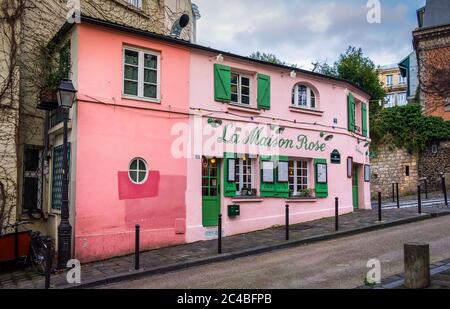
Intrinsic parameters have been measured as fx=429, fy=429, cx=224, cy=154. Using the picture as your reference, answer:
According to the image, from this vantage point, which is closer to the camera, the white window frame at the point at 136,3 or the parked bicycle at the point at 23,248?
the parked bicycle at the point at 23,248

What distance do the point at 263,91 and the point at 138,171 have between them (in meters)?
4.76

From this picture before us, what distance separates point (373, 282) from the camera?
6.37 meters

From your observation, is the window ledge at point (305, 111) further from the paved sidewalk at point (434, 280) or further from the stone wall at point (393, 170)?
the stone wall at point (393, 170)

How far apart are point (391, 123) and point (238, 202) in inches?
631

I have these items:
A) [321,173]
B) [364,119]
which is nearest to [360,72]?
[364,119]

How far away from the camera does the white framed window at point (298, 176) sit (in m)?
14.1

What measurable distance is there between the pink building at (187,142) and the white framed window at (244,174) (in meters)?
0.03

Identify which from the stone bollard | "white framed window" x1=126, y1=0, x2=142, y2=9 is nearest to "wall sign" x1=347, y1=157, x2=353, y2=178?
"white framed window" x1=126, y1=0, x2=142, y2=9

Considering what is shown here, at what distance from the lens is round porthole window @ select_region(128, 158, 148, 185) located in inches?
426

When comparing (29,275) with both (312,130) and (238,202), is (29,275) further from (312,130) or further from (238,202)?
(312,130)

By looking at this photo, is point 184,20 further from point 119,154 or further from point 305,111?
point 119,154

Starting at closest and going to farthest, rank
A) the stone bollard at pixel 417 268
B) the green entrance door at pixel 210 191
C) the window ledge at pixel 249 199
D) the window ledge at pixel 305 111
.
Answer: the stone bollard at pixel 417 268 < the green entrance door at pixel 210 191 < the window ledge at pixel 249 199 < the window ledge at pixel 305 111

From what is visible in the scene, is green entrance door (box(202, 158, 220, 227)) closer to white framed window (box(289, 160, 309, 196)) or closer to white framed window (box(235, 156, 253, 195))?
white framed window (box(235, 156, 253, 195))

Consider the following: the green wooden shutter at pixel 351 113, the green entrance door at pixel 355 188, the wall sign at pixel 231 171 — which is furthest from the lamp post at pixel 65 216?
the green entrance door at pixel 355 188
